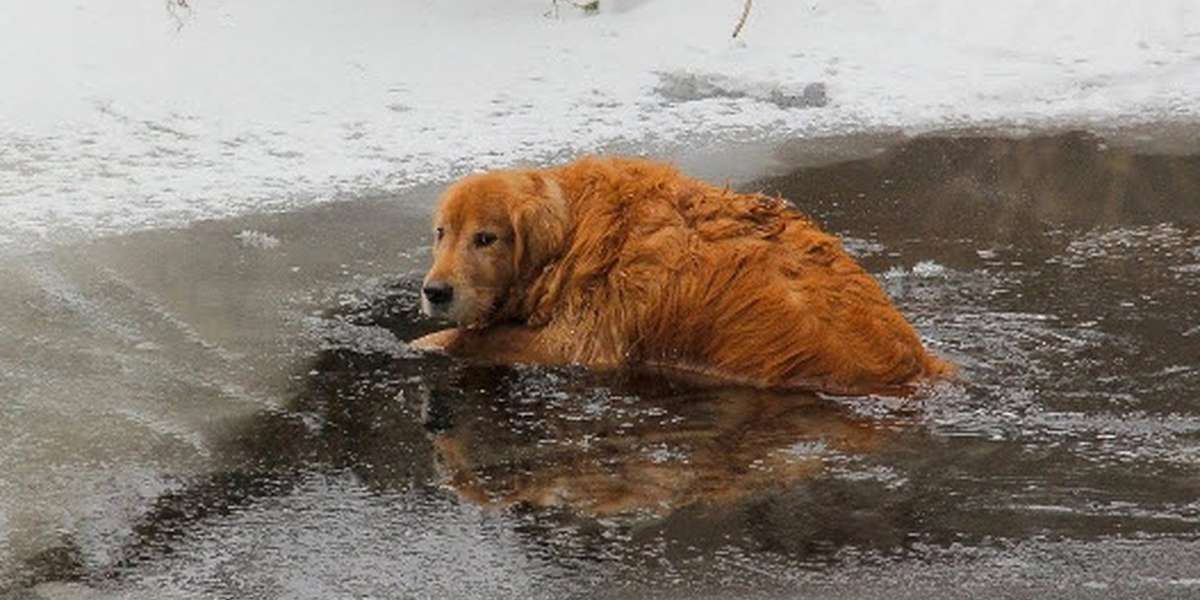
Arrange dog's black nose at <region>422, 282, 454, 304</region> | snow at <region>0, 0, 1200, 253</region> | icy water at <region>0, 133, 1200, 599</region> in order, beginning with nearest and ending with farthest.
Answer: icy water at <region>0, 133, 1200, 599</region>, dog's black nose at <region>422, 282, 454, 304</region>, snow at <region>0, 0, 1200, 253</region>

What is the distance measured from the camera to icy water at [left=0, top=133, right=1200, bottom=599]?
5.43 metres

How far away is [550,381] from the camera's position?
24.0ft

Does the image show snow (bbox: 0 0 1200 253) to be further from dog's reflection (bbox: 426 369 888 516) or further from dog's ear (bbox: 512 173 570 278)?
dog's reflection (bbox: 426 369 888 516)

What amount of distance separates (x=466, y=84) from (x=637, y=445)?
5.88 metres

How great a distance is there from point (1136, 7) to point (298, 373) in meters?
8.64

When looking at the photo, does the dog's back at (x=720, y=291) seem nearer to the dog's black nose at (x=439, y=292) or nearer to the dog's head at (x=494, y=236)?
the dog's head at (x=494, y=236)

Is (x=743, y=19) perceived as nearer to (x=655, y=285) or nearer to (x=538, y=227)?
(x=538, y=227)

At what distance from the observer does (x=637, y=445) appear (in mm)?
6523

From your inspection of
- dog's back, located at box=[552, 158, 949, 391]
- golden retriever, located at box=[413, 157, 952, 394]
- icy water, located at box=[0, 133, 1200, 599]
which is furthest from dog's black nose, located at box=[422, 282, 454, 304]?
dog's back, located at box=[552, 158, 949, 391]

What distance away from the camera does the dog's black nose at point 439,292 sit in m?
7.54

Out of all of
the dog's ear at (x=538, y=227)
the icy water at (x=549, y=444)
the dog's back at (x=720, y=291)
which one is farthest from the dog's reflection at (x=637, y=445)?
the dog's ear at (x=538, y=227)

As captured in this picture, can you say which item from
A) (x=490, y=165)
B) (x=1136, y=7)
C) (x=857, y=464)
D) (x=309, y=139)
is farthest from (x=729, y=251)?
(x=1136, y=7)

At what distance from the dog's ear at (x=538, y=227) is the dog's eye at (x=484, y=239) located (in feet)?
0.29

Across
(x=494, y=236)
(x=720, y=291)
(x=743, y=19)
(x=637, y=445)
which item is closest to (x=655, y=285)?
(x=720, y=291)
